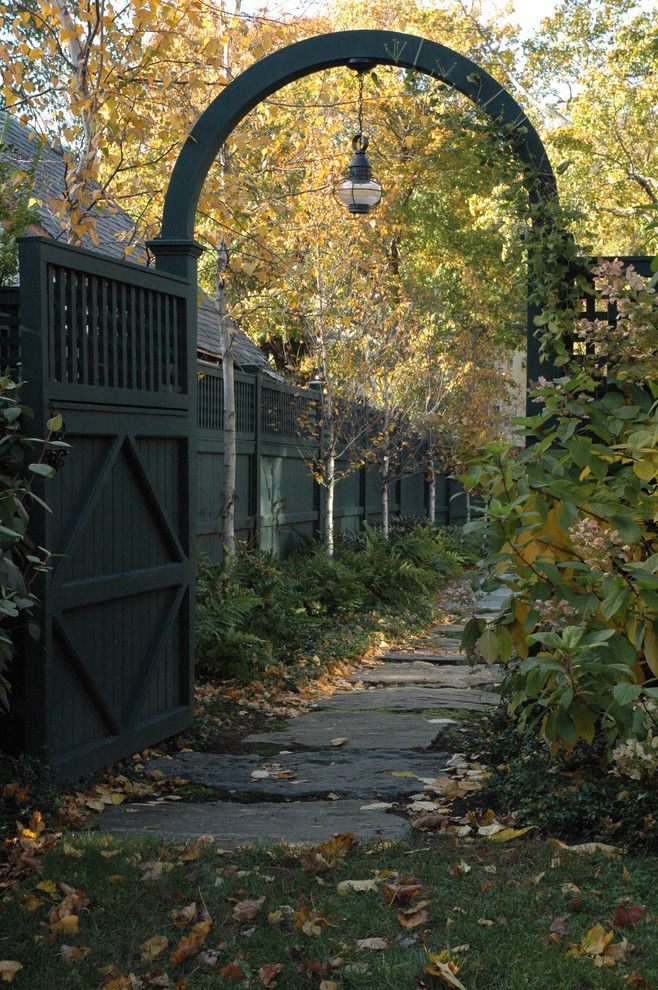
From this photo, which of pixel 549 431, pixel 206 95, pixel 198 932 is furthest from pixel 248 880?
pixel 206 95

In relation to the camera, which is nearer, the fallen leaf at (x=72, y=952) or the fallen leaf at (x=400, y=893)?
the fallen leaf at (x=72, y=952)

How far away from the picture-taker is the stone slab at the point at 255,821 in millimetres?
5047

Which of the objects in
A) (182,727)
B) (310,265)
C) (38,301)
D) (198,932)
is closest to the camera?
(198,932)

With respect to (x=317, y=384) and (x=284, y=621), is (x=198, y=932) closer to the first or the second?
(x=284, y=621)

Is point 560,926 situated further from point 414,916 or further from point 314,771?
point 314,771

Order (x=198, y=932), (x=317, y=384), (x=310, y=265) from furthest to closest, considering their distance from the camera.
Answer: (x=317, y=384), (x=310, y=265), (x=198, y=932)

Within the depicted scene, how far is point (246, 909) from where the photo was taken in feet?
13.1

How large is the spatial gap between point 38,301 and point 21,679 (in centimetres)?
183

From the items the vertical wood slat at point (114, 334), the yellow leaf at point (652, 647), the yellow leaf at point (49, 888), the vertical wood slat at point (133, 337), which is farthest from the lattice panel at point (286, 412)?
the yellow leaf at point (49, 888)

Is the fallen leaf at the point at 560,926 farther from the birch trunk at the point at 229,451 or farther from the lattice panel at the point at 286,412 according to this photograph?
the lattice panel at the point at 286,412

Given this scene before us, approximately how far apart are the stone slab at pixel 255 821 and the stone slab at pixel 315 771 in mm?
243

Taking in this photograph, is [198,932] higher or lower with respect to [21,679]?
lower

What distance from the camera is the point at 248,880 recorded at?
430 cm

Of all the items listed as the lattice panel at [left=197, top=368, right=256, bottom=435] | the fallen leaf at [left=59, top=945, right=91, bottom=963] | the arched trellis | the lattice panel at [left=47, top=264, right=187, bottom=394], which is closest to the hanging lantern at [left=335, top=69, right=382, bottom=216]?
the arched trellis
